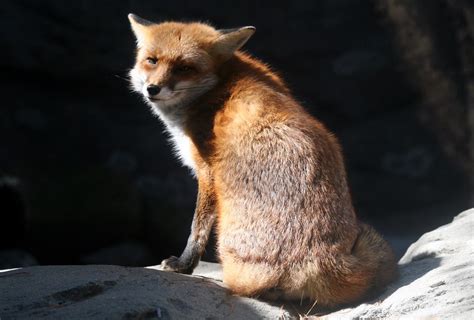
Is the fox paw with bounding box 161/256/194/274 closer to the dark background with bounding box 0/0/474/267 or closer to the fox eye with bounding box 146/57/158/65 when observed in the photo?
the fox eye with bounding box 146/57/158/65

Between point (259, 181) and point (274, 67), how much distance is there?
5.58 m

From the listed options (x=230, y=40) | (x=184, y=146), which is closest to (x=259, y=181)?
(x=184, y=146)

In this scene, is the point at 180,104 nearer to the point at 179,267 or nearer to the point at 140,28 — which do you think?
the point at 140,28

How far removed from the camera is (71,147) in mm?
10102

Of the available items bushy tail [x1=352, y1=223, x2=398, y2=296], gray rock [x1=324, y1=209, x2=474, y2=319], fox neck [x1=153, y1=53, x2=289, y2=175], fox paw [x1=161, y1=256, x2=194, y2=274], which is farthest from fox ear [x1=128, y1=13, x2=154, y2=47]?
gray rock [x1=324, y1=209, x2=474, y2=319]

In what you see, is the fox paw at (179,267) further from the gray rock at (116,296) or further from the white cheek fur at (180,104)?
the white cheek fur at (180,104)

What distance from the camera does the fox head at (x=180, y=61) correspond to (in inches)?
189

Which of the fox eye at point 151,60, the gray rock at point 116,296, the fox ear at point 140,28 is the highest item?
the fox ear at point 140,28

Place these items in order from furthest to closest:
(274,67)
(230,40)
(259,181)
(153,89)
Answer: (274,67) → (230,40) → (153,89) → (259,181)

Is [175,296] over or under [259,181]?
under

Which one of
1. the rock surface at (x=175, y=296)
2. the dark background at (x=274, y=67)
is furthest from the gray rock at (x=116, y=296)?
the dark background at (x=274, y=67)

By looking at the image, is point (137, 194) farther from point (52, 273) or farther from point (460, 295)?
point (460, 295)

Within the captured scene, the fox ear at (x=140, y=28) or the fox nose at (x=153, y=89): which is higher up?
the fox ear at (x=140, y=28)

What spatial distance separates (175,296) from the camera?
3918 millimetres
